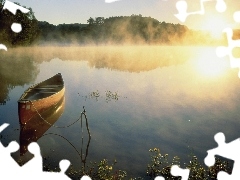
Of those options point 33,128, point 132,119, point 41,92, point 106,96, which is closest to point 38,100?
point 33,128

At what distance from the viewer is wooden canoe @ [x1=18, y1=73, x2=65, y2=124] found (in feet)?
54.1

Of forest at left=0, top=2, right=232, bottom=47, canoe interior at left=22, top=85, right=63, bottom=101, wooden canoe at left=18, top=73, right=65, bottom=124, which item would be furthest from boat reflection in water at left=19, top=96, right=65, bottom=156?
forest at left=0, top=2, right=232, bottom=47

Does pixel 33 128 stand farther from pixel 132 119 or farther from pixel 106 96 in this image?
pixel 106 96

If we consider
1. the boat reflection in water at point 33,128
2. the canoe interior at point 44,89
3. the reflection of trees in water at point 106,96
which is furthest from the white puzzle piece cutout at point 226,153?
the reflection of trees in water at point 106,96

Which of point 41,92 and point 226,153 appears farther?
point 41,92

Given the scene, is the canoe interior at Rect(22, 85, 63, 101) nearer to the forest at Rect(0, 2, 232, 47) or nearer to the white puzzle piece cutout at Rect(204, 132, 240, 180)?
the white puzzle piece cutout at Rect(204, 132, 240, 180)

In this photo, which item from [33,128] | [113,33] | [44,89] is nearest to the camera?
[33,128]

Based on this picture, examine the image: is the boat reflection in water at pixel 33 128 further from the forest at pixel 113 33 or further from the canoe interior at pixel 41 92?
the forest at pixel 113 33

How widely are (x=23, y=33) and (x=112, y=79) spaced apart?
34394 millimetres

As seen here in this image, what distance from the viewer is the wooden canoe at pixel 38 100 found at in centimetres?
1648

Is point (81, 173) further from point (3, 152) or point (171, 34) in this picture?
point (171, 34)

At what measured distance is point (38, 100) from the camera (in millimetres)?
17250

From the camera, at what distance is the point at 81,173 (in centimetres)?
1152

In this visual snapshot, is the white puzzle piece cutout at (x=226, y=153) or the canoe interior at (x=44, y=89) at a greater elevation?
the canoe interior at (x=44, y=89)
